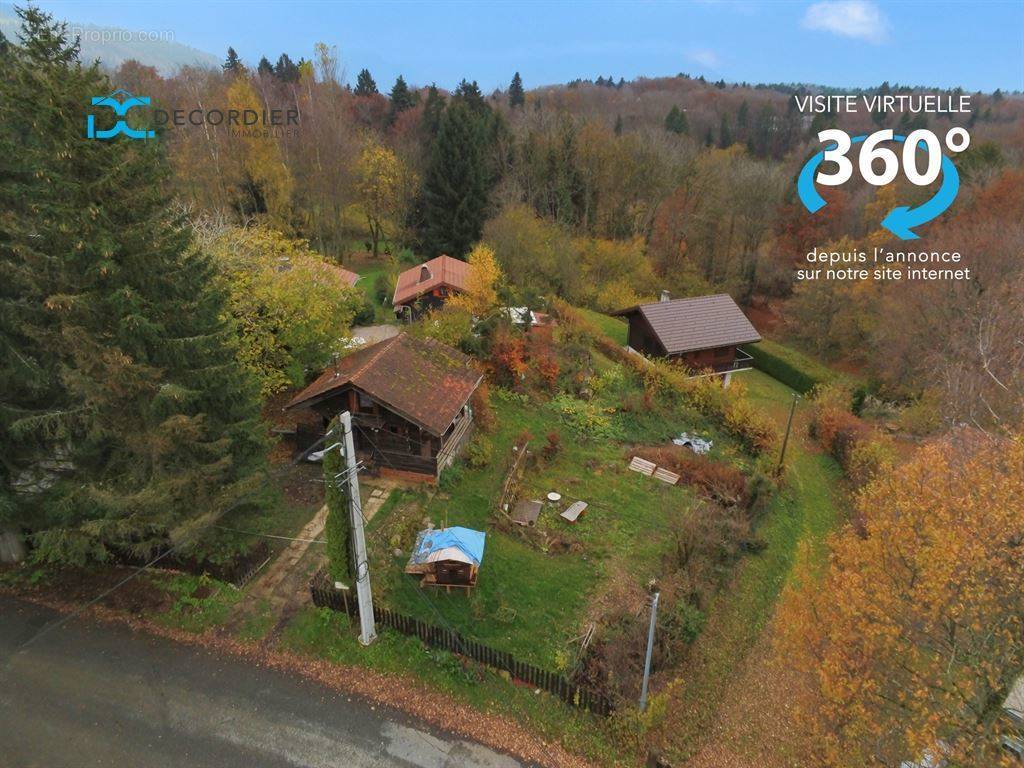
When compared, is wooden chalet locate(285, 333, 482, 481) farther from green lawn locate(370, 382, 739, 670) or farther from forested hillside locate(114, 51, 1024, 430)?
forested hillside locate(114, 51, 1024, 430)

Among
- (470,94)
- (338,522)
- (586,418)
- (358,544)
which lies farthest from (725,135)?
(358,544)

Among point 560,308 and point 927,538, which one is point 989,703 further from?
point 560,308

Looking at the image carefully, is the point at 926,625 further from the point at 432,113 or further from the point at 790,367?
the point at 432,113

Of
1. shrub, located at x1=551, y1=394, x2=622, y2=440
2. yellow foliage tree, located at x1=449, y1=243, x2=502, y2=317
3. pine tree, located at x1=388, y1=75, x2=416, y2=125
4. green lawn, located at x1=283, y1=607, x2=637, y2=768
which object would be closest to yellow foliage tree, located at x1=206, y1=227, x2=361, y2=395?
yellow foliage tree, located at x1=449, y1=243, x2=502, y2=317

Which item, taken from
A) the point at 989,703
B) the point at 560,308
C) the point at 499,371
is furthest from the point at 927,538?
the point at 560,308

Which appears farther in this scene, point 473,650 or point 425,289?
point 425,289

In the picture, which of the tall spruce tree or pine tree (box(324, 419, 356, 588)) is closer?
the tall spruce tree

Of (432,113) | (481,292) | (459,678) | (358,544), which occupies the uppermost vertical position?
(432,113)
